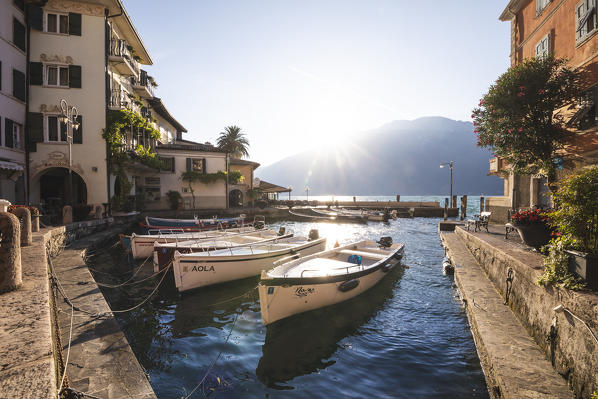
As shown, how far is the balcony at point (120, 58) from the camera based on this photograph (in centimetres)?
2259

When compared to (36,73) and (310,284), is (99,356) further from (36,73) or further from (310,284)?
(36,73)

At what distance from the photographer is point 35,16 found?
20219mm

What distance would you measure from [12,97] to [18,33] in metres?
4.12

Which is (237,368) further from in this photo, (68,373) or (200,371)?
(68,373)

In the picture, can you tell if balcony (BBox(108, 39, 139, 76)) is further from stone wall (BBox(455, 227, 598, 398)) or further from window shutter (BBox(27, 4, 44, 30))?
stone wall (BBox(455, 227, 598, 398))

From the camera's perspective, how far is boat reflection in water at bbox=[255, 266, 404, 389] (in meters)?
6.16

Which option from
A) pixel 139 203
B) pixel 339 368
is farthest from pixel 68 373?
pixel 139 203

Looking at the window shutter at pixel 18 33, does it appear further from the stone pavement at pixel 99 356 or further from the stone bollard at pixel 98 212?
the stone pavement at pixel 99 356

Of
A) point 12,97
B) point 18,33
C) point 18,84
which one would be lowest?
point 12,97

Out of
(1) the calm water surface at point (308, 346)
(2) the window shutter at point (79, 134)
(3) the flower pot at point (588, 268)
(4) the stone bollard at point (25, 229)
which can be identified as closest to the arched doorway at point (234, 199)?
(2) the window shutter at point (79, 134)

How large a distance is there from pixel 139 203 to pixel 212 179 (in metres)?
8.41

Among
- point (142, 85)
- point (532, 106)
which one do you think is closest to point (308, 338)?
point (532, 106)

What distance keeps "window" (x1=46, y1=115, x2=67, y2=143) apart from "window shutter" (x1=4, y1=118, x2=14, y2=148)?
2.12m

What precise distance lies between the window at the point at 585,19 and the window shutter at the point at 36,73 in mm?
29337
